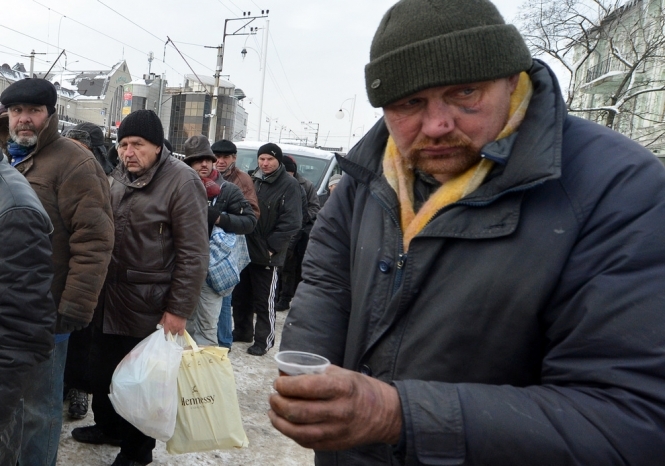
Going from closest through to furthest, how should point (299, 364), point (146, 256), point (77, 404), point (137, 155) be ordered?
point (299, 364) < point (146, 256) < point (137, 155) < point (77, 404)

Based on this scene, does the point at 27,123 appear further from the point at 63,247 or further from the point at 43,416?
the point at 43,416

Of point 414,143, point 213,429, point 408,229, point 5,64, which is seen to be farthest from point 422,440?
point 5,64

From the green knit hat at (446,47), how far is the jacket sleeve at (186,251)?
2.23 m

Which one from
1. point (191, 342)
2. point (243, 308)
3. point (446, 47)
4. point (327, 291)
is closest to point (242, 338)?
point (243, 308)

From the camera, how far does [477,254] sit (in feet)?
3.93

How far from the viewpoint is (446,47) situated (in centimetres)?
124

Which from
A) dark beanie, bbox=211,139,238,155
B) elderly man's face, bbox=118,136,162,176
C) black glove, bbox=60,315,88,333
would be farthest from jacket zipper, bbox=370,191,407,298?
dark beanie, bbox=211,139,238,155

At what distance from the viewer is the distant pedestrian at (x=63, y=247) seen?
8.92 ft

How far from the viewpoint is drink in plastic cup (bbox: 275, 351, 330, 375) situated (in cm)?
106

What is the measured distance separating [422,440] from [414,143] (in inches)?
27.7

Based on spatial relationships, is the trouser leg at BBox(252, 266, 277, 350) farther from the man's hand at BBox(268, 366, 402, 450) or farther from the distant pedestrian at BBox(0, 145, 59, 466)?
the man's hand at BBox(268, 366, 402, 450)

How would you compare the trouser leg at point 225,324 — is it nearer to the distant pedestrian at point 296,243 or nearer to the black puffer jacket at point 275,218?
the black puffer jacket at point 275,218

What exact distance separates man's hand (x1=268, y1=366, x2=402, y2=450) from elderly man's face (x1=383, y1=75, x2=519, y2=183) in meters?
0.58

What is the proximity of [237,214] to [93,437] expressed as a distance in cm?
215
